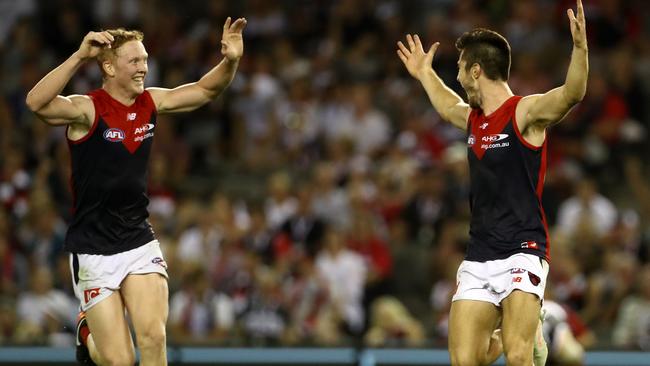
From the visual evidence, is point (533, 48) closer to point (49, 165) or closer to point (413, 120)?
point (413, 120)

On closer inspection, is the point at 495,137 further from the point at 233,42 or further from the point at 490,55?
the point at 233,42

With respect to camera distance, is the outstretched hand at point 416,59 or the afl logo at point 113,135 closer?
the afl logo at point 113,135

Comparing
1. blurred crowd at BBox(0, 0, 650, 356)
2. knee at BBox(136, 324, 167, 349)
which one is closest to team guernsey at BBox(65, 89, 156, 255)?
knee at BBox(136, 324, 167, 349)

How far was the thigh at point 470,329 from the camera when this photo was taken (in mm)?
7816

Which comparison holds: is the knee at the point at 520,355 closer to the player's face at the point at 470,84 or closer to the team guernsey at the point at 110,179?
the player's face at the point at 470,84

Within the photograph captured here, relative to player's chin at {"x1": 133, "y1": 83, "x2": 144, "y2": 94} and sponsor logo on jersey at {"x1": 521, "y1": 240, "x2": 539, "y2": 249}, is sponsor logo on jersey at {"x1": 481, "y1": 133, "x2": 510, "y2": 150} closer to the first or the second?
sponsor logo on jersey at {"x1": 521, "y1": 240, "x2": 539, "y2": 249}

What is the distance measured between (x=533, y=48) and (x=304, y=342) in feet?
20.4

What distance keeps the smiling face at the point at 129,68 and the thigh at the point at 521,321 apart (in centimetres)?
273

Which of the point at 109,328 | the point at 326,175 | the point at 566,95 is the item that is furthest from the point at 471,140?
the point at 326,175

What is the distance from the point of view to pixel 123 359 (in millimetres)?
8039

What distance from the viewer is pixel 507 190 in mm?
7863

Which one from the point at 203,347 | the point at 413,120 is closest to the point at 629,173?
the point at 413,120

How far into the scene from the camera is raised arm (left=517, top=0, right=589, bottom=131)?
745 centimetres

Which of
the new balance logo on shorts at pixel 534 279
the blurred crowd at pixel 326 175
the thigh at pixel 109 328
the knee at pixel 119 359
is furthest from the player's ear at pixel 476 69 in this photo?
the blurred crowd at pixel 326 175
